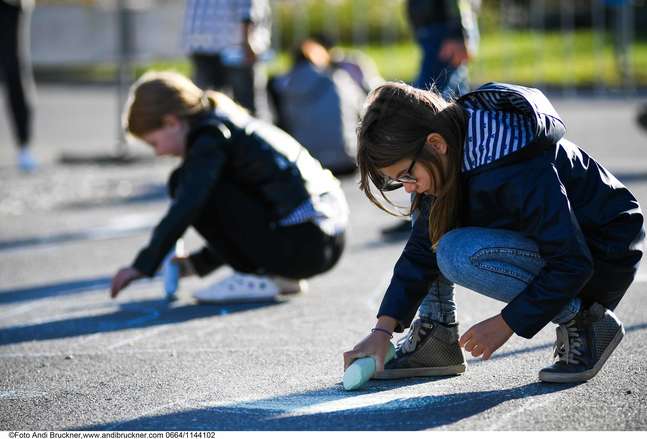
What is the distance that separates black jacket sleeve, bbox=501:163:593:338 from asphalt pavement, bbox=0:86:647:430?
26 centimetres

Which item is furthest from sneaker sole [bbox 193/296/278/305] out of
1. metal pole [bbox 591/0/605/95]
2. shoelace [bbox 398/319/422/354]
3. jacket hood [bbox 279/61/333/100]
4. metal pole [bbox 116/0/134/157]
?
metal pole [bbox 591/0/605/95]

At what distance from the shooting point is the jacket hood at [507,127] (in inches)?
126

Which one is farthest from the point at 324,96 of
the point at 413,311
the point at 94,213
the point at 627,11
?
the point at 627,11

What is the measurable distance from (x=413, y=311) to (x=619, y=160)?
522 centimetres

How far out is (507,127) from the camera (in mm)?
3234

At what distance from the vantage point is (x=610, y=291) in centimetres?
342

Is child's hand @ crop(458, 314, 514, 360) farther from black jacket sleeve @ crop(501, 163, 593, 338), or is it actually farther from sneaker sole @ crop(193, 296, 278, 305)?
sneaker sole @ crop(193, 296, 278, 305)

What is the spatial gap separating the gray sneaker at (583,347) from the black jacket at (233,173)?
1.58 m

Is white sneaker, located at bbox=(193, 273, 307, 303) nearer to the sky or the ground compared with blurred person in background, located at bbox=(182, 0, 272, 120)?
nearer to the ground

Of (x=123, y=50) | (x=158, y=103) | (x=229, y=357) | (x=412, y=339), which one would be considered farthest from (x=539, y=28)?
(x=412, y=339)

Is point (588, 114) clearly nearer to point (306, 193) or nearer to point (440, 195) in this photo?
point (306, 193)

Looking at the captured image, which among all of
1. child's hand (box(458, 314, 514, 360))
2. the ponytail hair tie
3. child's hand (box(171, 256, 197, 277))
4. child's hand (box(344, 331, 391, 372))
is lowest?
child's hand (box(171, 256, 197, 277))

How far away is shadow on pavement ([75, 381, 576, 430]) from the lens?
3096mm

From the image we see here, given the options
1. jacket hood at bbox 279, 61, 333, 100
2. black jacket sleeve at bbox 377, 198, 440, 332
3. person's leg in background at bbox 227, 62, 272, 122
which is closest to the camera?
black jacket sleeve at bbox 377, 198, 440, 332
